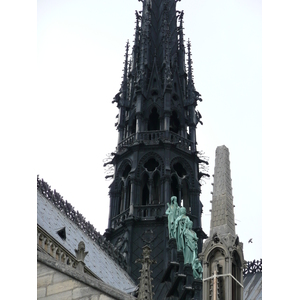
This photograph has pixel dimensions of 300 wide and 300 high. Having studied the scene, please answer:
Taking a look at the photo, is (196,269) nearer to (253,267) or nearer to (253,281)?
(253,281)

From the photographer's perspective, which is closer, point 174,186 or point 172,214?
point 172,214

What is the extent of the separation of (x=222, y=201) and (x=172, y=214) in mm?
30301

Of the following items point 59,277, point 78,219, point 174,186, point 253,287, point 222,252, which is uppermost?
point 174,186

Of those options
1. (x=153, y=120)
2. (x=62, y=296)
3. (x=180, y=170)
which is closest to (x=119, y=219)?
(x=180, y=170)

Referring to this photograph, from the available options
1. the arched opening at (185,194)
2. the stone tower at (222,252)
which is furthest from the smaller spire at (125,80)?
the stone tower at (222,252)

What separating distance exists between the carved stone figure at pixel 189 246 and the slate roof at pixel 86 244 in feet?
9.47

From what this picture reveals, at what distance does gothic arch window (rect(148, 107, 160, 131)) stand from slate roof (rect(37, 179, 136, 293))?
1211 centimetres

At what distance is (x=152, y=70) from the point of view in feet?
170

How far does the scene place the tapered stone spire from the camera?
1105cm

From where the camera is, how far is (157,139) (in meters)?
46.5

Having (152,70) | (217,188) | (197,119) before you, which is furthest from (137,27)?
(217,188)

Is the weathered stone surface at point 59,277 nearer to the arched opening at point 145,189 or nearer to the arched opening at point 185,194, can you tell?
the arched opening at point 145,189

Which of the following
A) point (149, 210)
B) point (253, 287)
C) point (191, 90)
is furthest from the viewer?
point (191, 90)
